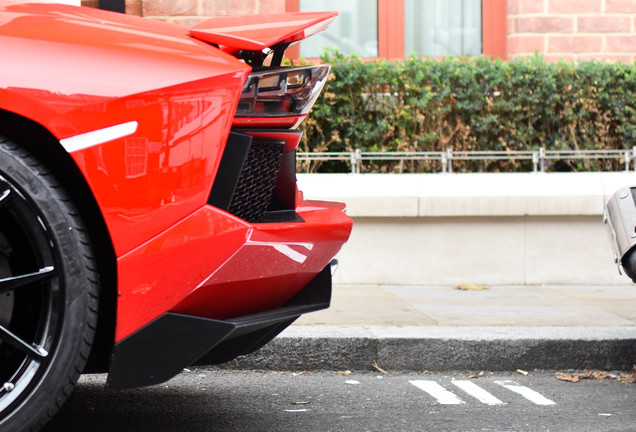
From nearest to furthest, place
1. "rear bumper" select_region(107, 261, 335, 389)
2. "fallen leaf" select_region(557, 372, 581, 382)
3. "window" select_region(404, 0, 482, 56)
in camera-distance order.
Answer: "rear bumper" select_region(107, 261, 335, 389) < "fallen leaf" select_region(557, 372, 581, 382) < "window" select_region(404, 0, 482, 56)

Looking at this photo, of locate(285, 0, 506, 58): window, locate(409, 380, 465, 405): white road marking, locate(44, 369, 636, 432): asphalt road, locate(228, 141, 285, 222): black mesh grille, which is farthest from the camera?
locate(285, 0, 506, 58): window

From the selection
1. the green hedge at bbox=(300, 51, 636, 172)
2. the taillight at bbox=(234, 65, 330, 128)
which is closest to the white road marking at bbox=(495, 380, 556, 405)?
the taillight at bbox=(234, 65, 330, 128)

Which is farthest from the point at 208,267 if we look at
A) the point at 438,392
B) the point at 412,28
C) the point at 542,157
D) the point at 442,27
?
the point at 442,27

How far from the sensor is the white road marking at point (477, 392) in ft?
13.6

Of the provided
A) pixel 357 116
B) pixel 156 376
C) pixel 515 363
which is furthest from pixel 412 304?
pixel 156 376

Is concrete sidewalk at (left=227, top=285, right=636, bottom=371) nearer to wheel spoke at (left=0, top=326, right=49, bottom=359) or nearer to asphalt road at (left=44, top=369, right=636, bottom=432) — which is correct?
asphalt road at (left=44, top=369, right=636, bottom=432)

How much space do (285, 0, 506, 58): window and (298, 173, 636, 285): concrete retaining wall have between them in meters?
2.67

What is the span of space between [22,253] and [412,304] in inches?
148

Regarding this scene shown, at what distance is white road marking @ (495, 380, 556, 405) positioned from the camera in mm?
4156

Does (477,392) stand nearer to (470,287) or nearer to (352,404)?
(352,404)

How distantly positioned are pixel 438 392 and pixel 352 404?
1.69 ft

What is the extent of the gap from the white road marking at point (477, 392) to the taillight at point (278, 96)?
184cm

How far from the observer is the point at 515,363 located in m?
4.87

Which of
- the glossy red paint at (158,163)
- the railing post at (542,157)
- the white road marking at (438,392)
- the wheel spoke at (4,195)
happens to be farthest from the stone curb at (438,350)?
the railing post at (542,157)
